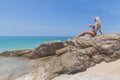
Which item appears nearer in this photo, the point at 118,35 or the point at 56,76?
the point at 56,76

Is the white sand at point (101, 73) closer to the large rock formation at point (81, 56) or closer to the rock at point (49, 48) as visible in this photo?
the large rock formation at point (81, 56)

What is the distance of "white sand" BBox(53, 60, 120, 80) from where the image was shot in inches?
311

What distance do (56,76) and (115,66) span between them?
311 centimetres

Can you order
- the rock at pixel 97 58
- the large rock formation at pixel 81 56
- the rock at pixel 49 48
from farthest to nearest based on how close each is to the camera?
the rock at pixel 49 48, the rock at pixel 97 58, the large rock formation at pixel 81 56

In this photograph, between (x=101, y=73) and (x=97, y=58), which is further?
(x=97, y=58)

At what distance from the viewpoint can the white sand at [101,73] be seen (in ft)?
26.0

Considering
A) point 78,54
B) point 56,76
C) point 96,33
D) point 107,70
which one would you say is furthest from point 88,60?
point 96,33

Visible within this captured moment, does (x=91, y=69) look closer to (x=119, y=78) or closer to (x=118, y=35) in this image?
(x=119, y=78)

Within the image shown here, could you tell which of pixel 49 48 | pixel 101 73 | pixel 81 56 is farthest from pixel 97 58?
pixel 49 48

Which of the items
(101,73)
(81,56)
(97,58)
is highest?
(81,56)

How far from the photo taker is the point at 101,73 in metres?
8.76

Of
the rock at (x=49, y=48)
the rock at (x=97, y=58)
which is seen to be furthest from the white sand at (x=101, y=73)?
the rock at (x=49, y=48)

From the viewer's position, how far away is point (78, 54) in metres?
10.8

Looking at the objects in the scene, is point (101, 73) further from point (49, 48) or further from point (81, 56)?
point (49, 48)
